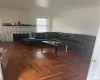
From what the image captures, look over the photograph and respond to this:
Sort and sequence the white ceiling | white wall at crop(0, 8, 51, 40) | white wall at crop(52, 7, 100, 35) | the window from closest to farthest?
the white ceiling → white wall at crop(52, 7, 100, 35) → white wall at crop(0, 8, 51, 40) → the window

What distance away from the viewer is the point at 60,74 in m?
2.89

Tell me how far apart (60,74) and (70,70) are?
413mm

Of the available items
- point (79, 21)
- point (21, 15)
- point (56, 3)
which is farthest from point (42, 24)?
point (56, 3)

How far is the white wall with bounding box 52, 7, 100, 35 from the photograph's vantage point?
5.46 m

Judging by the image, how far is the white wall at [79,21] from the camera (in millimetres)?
5458

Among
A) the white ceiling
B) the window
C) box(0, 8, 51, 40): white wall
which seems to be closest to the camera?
the white ceiling

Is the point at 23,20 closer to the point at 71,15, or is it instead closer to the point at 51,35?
the point at 51,35

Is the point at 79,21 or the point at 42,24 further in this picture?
the point at 42,24

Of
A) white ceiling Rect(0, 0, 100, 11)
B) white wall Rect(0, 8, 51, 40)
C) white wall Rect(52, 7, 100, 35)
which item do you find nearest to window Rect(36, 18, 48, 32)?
white wall Rect(0, 8, 51, 40)

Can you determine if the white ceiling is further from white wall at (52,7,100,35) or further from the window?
the window

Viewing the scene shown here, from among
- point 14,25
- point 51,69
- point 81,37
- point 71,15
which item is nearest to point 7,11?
point 14,25

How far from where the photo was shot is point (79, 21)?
6320 mm

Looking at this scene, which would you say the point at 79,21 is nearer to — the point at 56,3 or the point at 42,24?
the point at 56,3

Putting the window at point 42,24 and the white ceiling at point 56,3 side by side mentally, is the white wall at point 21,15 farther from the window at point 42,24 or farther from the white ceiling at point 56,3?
the white ceiling at point 56,3
